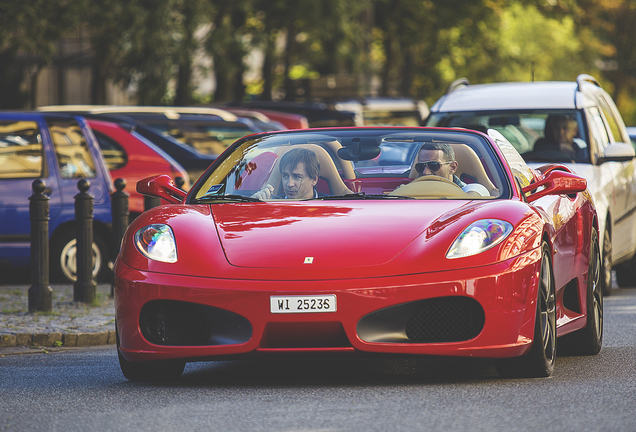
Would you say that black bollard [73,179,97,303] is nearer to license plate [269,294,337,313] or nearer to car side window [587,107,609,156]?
car side window [587,107,609,156]

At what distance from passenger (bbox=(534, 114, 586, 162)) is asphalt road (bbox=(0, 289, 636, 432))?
338 cm

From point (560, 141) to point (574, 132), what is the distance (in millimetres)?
152

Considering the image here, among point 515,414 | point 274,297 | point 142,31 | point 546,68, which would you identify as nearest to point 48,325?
point 274,297

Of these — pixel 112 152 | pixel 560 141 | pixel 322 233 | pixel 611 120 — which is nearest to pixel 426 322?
pixel 322 233

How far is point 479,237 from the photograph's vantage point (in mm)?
5570

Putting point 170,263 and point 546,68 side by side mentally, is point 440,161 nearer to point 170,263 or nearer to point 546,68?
point 170,263

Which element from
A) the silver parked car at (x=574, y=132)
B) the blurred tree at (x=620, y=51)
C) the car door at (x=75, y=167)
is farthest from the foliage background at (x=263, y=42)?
the car door at (x=75, y=167)

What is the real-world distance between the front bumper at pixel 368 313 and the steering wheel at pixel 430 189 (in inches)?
31.6

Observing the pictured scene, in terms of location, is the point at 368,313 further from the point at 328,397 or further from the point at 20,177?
the point at 20,177

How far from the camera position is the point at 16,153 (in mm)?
11672

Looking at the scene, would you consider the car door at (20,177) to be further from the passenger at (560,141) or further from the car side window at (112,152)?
the passenger at (560,141)

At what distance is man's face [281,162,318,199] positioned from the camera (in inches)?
256

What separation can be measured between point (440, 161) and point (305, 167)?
2.44ft

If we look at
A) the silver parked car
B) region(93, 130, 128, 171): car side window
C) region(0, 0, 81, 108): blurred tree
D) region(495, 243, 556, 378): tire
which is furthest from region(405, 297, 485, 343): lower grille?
region(0, 0, 81, 108): blurred tree
